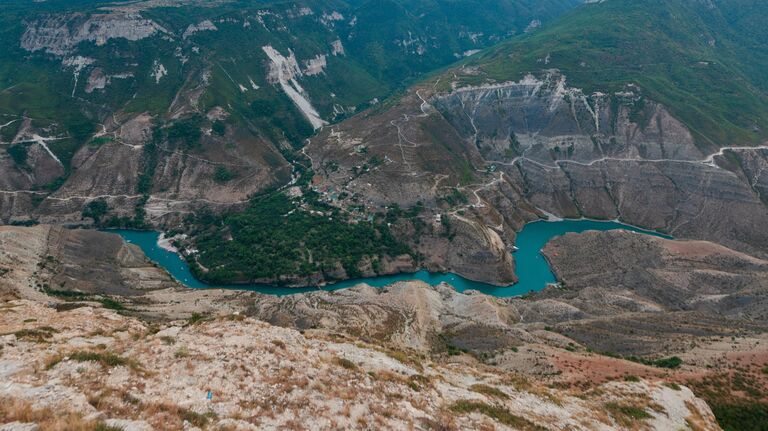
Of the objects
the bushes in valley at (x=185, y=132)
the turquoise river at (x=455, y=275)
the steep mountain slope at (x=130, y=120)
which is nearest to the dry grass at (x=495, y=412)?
Result: the turquoise river at (x=455, y=275)

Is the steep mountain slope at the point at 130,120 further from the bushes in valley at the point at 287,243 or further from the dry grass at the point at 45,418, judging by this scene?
the dry grass at the point at 45,418

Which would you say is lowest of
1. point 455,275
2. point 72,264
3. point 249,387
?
point 455,275

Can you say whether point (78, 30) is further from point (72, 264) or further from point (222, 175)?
point (72, 264)

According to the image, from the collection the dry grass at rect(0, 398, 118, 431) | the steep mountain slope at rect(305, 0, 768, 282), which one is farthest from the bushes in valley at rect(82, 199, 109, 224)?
the dry grass at rect(0, 398, 118, 431)

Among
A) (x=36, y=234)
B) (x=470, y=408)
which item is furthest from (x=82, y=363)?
(x=36, y=234)

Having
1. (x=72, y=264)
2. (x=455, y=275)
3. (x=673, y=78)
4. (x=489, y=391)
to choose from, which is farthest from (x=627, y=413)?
(x=673, y=78)

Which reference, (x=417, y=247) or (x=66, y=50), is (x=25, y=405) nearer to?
(x=417, y=247)
